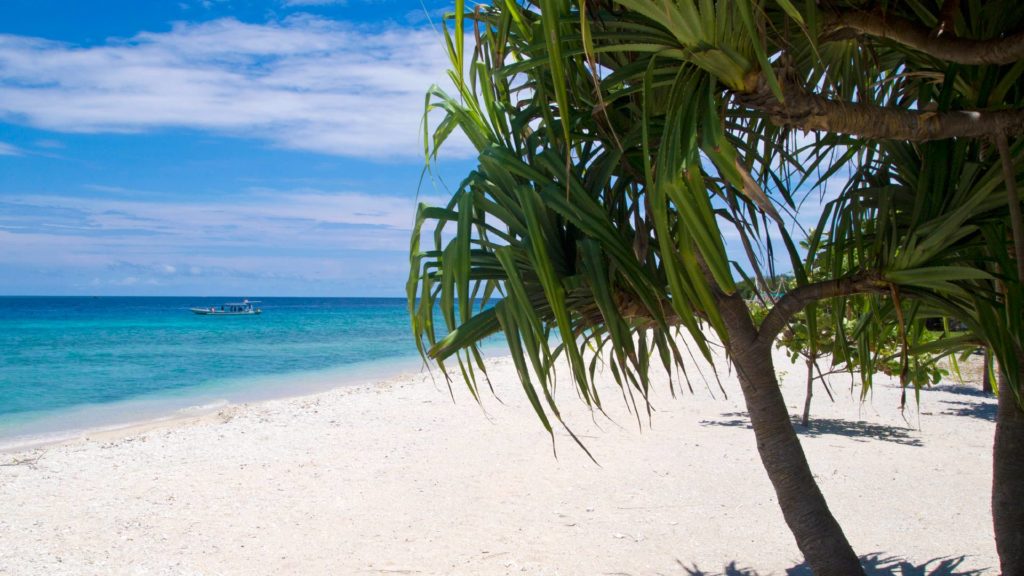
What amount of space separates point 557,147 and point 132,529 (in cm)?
436

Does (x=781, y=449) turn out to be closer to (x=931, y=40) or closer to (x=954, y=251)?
(x=954, y=251)

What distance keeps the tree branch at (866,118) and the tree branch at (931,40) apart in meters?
0.13

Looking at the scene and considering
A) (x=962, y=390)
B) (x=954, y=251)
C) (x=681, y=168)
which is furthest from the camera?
(x=962, y=390)

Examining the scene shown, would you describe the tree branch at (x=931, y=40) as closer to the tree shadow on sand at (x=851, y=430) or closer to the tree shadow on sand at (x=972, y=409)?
the tree shadow on sand at (x=851, y=430)

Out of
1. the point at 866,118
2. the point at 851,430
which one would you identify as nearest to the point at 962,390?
the point at 851,430

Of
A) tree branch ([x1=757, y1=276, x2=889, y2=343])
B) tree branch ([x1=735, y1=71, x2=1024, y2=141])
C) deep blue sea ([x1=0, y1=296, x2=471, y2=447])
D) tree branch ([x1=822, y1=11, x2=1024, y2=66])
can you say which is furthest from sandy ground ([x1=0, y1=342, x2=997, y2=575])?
deep blue sea ([x1=0, y1=296, x2=471, y2=447])

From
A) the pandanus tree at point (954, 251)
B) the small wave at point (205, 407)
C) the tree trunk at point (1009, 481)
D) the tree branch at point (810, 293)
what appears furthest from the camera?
the small wave at point (205, 407)

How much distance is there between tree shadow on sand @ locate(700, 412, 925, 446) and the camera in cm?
672

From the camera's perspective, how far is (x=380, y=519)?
4988mm

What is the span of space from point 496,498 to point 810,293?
3.53 m

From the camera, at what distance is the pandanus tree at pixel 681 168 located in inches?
61.9

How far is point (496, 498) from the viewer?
5.37 m

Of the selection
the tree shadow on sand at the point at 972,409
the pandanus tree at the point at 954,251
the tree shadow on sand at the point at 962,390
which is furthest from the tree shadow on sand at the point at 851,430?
the pandanus tree at the point at 954,251

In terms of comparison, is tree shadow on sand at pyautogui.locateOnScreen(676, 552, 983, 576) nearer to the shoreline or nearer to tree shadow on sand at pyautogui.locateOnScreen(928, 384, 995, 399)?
tree shadow on sand at pyautogui.locateOnScreen(928, 384, 995, 399)
